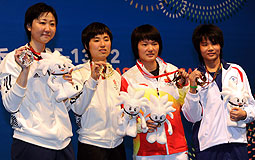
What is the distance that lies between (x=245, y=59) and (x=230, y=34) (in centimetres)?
36

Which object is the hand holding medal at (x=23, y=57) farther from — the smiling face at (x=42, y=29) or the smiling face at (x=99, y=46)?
the smiling face at (x=99, y=46)

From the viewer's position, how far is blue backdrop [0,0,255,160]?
2.99 metres

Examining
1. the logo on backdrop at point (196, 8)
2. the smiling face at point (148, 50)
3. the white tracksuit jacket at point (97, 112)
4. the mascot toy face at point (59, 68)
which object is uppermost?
the logo on backdrop at point (196, 8)

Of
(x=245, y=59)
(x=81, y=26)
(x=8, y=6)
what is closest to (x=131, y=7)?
(x=81, y=26)

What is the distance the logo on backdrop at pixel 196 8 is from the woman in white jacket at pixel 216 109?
92 cm

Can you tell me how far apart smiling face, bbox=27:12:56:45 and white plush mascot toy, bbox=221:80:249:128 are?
1.45m

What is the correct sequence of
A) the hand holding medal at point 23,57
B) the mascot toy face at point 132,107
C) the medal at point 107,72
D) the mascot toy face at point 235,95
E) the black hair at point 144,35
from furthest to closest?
the black hair at point 144,35
the medal at point 107,72
the mascot toy face at point 235,95
the mascot toy face at point 132,107
the hand holding medal at point 23,57

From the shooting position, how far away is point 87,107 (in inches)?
100

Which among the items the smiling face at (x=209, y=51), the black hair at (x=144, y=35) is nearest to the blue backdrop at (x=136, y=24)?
the black hair at (x=144, y=35)

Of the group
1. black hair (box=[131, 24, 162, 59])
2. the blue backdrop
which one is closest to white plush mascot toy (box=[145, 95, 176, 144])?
black hair (box=[131, 24, 162, 59])

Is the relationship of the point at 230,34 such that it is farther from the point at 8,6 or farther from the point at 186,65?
the point at 8,6

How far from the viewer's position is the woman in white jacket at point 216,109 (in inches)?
101

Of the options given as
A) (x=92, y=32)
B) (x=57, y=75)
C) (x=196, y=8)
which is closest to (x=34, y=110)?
(x=57, y=75)

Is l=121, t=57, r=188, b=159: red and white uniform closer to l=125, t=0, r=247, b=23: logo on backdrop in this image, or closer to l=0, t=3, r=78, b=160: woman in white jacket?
l=0, t=3, r=78, b=160: woman in white jacket
